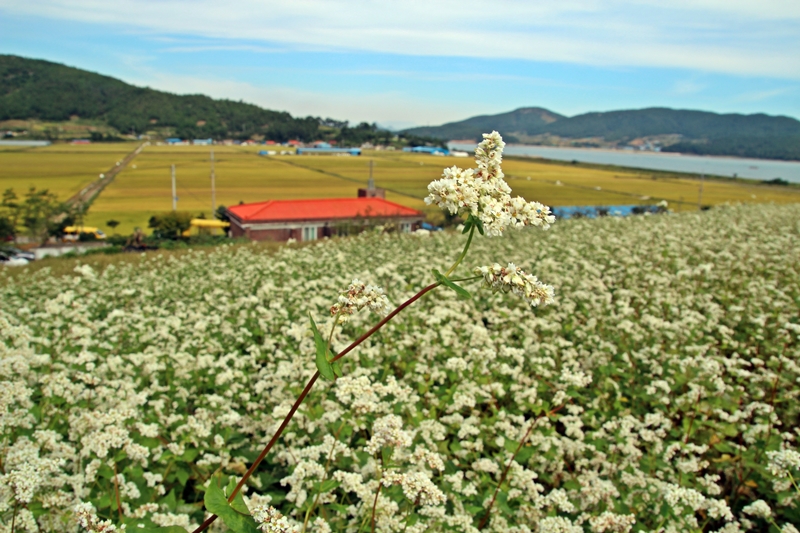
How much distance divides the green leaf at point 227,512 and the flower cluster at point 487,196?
1.03 m

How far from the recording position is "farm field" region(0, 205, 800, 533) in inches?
109

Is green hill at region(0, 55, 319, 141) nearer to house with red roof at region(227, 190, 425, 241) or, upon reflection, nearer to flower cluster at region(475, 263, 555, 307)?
house with red roof at region(227, 190, 425, 241)

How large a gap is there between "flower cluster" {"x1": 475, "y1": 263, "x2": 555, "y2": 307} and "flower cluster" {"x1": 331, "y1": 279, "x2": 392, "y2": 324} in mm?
325

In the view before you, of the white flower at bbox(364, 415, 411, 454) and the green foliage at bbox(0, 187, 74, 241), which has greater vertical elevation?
the white flower at bbox(364, 415, 411, 454)

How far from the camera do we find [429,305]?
7180 mm

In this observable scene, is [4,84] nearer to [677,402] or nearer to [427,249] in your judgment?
[427,249]

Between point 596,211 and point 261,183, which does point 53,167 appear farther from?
point 596,211

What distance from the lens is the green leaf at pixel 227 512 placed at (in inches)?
55.6

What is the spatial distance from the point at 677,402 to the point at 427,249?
28.1 feet

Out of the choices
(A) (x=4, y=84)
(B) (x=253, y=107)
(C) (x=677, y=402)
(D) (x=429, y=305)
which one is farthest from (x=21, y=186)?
(B) (x=253, y=107)

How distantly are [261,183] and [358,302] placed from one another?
7147 cm

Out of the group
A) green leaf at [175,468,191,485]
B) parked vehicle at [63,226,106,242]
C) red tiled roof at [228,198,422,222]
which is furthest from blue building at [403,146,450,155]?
green leaf at [175,468,191,485]

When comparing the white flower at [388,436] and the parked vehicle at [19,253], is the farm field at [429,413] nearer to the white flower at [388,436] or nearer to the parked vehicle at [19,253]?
the white flower at [388,436]

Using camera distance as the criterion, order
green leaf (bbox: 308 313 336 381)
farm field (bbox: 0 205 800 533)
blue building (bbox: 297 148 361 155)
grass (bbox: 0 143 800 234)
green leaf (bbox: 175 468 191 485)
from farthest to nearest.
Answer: blue building (bbox: 297 148 361 155) → grass (bbox: 0 143 800 234) → green leaf (bbox: 175 468 191 485) → farm field (bbox: 0 205 800 533) → green leaf (bbox: 308 313 336 381)
